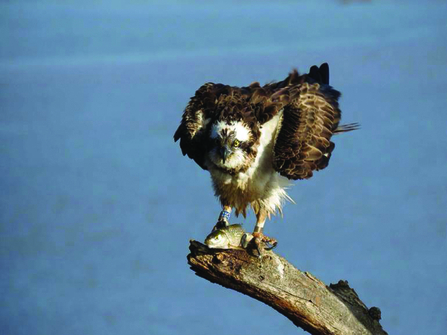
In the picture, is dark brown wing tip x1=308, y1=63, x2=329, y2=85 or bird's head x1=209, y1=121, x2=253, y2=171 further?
dark brown wing tip x1=308, y1=63, x2=329, y2=85

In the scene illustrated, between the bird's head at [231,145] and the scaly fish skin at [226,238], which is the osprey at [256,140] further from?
the scaly fish skin at [226,238]

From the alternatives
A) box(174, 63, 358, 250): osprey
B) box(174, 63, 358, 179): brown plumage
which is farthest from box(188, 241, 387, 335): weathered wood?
box(174, 63, 358, 179): brown plumage

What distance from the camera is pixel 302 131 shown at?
622cm

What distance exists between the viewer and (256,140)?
5941mm

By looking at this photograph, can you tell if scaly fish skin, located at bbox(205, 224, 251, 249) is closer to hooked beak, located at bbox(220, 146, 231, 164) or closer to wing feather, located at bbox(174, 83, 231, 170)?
hooked beak, located at bbox(220, 146, 231, 164)

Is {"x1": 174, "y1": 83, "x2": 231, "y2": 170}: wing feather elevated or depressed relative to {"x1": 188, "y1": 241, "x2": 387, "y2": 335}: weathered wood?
elevated

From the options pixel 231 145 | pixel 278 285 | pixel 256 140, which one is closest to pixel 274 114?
pixel 256 140

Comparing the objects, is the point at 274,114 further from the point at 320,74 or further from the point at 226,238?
the point at 320,74

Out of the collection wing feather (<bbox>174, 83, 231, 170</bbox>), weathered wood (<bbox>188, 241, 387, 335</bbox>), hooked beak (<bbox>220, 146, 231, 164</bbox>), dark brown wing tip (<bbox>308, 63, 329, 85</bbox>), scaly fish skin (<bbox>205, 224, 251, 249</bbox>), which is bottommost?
weathered wood (<bbox>188, 241, 387, 335</bbox>)

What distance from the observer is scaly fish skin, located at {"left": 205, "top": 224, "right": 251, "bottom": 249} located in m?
5.14

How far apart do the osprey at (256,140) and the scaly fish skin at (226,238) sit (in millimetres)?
438

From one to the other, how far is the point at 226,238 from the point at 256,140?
3.39 ft

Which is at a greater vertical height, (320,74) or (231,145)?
(320,74)

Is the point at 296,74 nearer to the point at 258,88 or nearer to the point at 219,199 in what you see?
the point at 258,88
